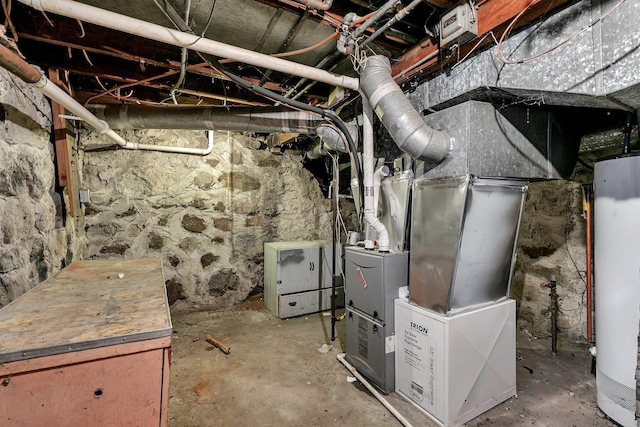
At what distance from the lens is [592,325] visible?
91.0 inches

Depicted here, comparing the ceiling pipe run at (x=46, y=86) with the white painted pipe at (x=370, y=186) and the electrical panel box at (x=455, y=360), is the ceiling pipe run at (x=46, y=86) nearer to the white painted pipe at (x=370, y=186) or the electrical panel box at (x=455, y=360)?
the white painted pipe at (x=370, y=186)

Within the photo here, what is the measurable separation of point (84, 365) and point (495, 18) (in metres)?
2.05

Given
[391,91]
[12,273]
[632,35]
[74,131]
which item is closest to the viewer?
[632,35]

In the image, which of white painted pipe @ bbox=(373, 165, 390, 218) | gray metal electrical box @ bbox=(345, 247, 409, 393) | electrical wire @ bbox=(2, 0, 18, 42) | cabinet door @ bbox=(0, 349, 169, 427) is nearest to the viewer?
cabinet door @ bbox=(0, 349, 169, 427)

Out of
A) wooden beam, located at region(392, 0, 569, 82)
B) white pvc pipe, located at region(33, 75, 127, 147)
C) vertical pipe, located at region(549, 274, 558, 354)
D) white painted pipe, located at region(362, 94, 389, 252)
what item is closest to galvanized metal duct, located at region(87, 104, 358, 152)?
white pvc pipe, located at region(33, 75, 127, 147)

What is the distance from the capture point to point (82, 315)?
1084 millimetres

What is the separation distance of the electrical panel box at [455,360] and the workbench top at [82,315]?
4.56ft

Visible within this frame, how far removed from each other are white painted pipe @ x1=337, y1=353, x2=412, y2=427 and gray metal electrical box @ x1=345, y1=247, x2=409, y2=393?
3 cm

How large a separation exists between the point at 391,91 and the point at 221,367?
226cm

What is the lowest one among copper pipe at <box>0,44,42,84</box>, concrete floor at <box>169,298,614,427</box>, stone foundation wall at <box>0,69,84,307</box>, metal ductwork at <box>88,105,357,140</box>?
concrete floor at <box>169,298,614,427</box>

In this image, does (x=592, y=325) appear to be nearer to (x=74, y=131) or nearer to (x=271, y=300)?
(x=271, y=300)

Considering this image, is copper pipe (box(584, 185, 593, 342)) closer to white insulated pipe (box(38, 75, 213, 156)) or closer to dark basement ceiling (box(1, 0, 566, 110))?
dark basement ceiling (box(1, 0, 566, 110))

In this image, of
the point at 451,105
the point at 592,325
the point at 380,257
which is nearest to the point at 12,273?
the point at 380,257

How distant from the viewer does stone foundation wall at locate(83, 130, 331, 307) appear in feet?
10.2
